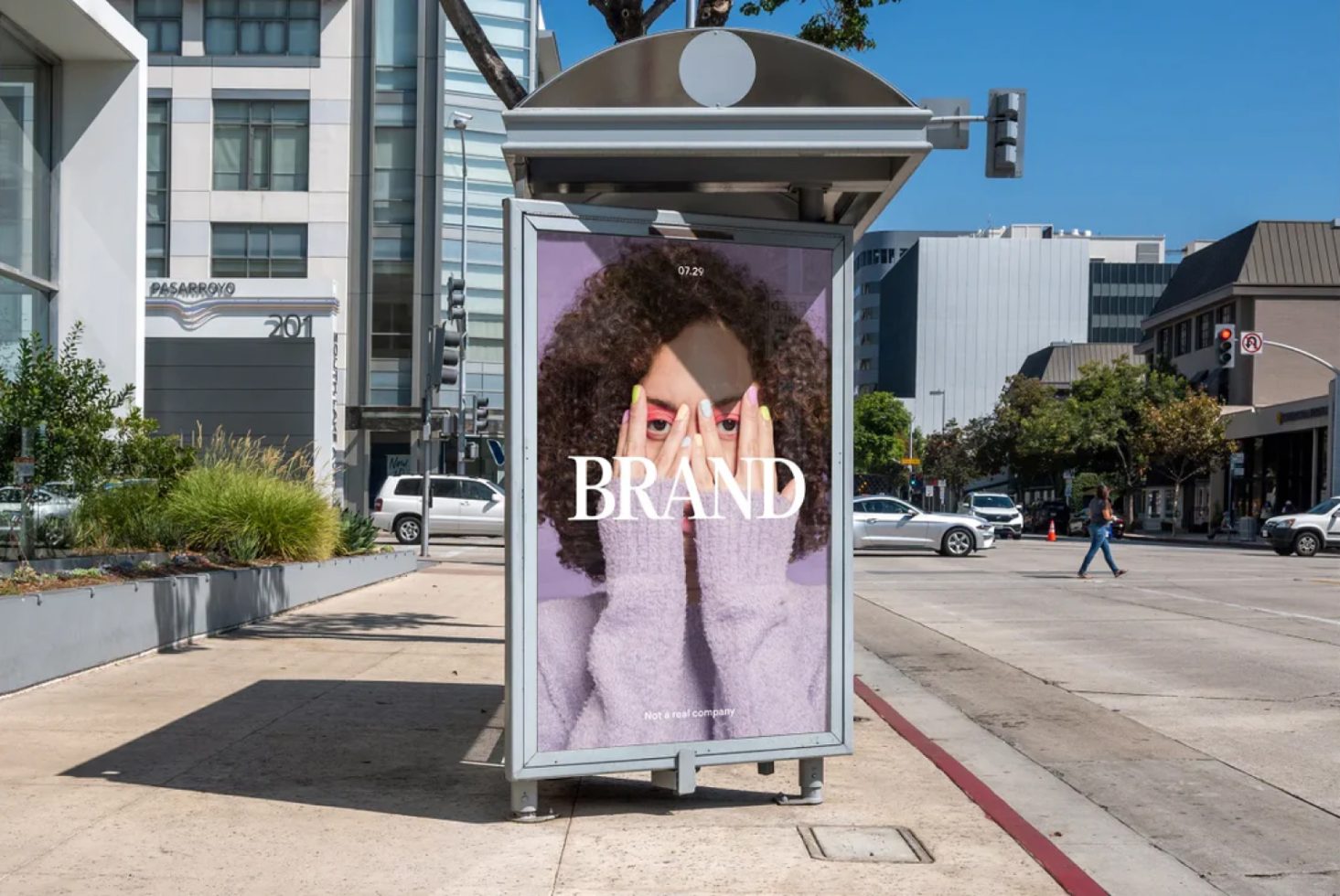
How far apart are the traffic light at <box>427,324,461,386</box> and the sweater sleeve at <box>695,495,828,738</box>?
14.8m

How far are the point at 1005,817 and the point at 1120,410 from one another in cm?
6645

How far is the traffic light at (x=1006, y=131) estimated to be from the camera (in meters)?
15.2

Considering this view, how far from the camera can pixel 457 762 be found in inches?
300

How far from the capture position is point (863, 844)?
19.8ft

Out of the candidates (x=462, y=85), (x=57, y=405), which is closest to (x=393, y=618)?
(x=57, y=405)

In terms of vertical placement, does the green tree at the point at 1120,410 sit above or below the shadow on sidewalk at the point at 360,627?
above

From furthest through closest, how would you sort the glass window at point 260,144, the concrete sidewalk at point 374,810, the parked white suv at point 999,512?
the parked white suv at point 999,512 → the glass window at point 260,144 → the concrete sidewalk at point 374,810

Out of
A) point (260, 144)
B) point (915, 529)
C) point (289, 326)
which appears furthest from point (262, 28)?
point (915, 529)

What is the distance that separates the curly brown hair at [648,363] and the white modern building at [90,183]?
1313 centimetres

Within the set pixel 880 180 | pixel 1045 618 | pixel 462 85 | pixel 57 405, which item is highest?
pixel 462 85

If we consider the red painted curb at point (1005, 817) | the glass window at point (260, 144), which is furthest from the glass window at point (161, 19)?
the red painted curb at point (1005, 817)

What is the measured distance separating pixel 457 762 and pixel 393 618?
8.02 meters

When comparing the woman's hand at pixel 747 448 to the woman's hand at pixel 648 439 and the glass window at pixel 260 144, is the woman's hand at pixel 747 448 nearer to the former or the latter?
the woman's hand at pixel 648 439

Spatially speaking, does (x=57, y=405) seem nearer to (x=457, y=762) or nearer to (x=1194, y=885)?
(x=457, y=762)
